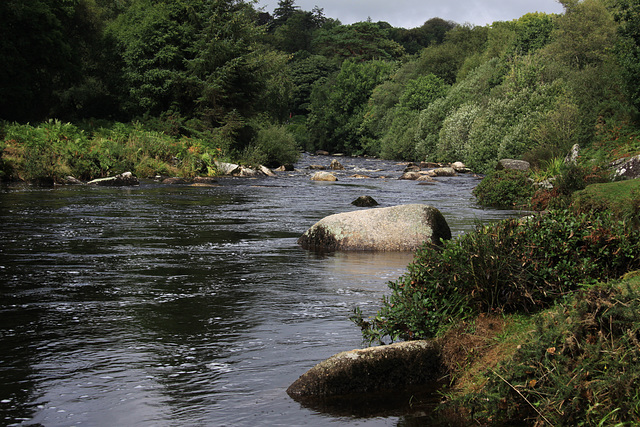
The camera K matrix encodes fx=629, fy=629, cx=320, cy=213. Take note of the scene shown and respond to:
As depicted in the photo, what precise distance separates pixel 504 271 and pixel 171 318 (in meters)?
3.66

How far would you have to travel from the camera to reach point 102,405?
476 cm

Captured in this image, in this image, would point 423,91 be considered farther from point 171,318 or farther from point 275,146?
point 171,318

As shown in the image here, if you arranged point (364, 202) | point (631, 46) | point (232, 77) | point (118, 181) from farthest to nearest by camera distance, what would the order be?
point (232, 77) < point (631, 46) < point (118, 181) < point (364, 202)

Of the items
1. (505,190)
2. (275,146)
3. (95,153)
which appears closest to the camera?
(505,190)

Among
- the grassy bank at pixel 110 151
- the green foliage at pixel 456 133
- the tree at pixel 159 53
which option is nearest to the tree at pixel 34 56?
the tree at pixel 159 53

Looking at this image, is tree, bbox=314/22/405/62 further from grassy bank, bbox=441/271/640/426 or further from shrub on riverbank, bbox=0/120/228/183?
grassy bank, bbox=441/271/640/426

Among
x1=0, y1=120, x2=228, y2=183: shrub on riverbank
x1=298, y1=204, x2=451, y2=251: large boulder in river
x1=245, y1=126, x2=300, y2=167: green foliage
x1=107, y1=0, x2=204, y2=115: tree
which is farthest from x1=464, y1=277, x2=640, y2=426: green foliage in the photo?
x1=107, y1=0, x2=204, y2=115: tree

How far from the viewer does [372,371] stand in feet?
16.8

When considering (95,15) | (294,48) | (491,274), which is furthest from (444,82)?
(491,274)

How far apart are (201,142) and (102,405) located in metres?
33.5

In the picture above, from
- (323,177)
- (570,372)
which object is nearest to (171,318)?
(570,372)

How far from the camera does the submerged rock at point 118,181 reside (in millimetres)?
25797

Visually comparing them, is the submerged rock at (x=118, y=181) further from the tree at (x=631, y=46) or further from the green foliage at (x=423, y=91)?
the green foliage at (x=423, y=91)

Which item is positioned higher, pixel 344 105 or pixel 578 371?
pixel 344 105
